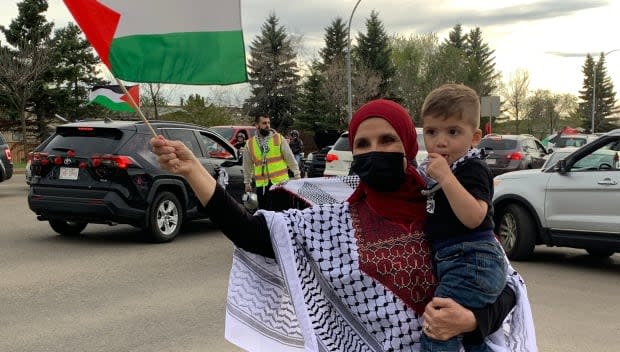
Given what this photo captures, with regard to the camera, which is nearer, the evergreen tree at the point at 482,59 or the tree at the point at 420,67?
the tree at the point at 420,67

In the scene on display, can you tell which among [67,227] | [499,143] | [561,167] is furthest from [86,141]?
[499,143]

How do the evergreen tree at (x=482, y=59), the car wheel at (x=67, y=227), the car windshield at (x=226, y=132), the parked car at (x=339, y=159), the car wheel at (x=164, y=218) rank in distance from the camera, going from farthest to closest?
the evergreen tree at (x=482, y=59)
the car windshield at (x=226, y=132)
the parked car at (x=339, y=159)
the car wheel at (x=67, y=227)
the car wheel at (x=164, y=218)

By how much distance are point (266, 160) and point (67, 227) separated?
150 inches

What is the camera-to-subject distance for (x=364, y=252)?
76.1 inches

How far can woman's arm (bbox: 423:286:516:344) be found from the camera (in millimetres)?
1784

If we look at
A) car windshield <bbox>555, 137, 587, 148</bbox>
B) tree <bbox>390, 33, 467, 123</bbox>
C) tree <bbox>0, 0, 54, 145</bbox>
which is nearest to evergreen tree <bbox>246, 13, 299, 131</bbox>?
tree <bbox>390, 33, 467, 123</bbox>

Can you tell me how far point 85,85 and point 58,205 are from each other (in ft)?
112

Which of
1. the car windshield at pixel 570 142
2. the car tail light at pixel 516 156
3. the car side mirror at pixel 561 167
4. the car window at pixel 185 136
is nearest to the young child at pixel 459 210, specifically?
the car side mirror at pixel 561 167

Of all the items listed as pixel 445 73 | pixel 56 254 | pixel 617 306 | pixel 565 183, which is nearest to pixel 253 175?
pixel 56 254

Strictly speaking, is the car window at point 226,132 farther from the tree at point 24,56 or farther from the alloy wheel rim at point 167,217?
the tree at point 24,56

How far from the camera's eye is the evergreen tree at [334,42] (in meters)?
62.1

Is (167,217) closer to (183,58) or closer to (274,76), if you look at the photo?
(183,58)

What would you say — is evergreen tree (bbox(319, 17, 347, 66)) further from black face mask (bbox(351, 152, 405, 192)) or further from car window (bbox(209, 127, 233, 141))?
black face mask (bbox(351, 152, 405, 192))

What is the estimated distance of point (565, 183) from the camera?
7941mm
